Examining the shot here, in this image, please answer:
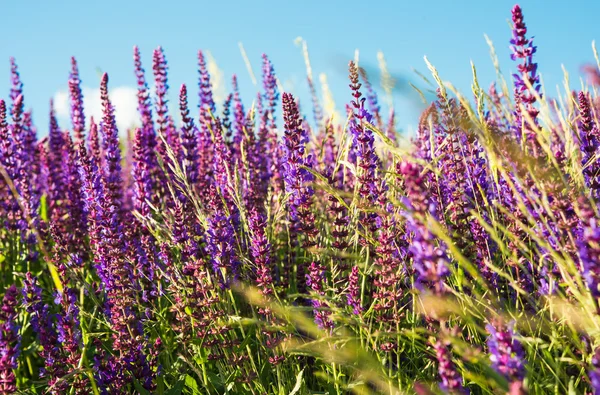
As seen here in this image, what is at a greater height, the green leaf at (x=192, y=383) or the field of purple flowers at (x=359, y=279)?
the field of purple flowers at (x=359, y=279)

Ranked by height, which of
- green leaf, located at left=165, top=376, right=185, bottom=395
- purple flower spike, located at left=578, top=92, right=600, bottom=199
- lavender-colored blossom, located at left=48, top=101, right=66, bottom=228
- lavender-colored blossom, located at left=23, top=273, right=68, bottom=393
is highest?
lavender-colored blossom, located at left=48, top=101, right=66, bottom=228

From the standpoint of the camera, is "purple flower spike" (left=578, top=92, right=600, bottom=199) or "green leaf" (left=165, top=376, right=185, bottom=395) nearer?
"purple flower spike" (left=578, top=92, right=600, bottom=199)

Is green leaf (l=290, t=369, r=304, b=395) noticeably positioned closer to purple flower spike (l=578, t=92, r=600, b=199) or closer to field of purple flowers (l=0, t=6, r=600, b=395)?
field of purple flowers (l=0, t=6, r=600, b=395)

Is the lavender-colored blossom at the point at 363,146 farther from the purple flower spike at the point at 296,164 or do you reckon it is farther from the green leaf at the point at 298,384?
the green leaf at the point at 298,384

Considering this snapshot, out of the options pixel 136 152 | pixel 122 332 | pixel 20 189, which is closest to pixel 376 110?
pixel 136 152

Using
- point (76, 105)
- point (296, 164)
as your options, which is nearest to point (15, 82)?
point (76, 105)

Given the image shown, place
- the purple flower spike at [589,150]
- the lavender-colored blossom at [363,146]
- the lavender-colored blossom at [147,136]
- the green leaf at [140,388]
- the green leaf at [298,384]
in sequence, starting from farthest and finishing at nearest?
the lavender-colored blossom at [147,136], the lavender-colored blossom at [363,146], the green leaf at [140,388], the purple flower spike at [589,150], the green leaf at [298,384]

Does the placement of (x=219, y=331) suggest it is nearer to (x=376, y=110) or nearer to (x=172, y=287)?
(x=172, y=287)

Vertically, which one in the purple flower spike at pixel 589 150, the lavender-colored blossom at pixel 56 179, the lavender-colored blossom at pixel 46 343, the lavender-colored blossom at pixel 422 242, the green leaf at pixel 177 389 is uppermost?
the lavender-colored blossom at pixel 56 179

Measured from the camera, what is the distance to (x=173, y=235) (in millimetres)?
2904

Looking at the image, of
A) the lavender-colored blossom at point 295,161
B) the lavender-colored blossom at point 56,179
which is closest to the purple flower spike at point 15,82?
the lavender-colored blossom at point 56,179

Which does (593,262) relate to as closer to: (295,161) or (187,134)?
(295,161)

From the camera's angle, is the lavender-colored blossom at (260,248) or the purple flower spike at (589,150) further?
the lavender-colored blossom at (260,248)

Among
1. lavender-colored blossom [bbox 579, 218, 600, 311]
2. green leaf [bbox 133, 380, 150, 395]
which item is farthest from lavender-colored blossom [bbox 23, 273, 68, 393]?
lavender-colored blossom [bbox 579, 218, 600, 311]
